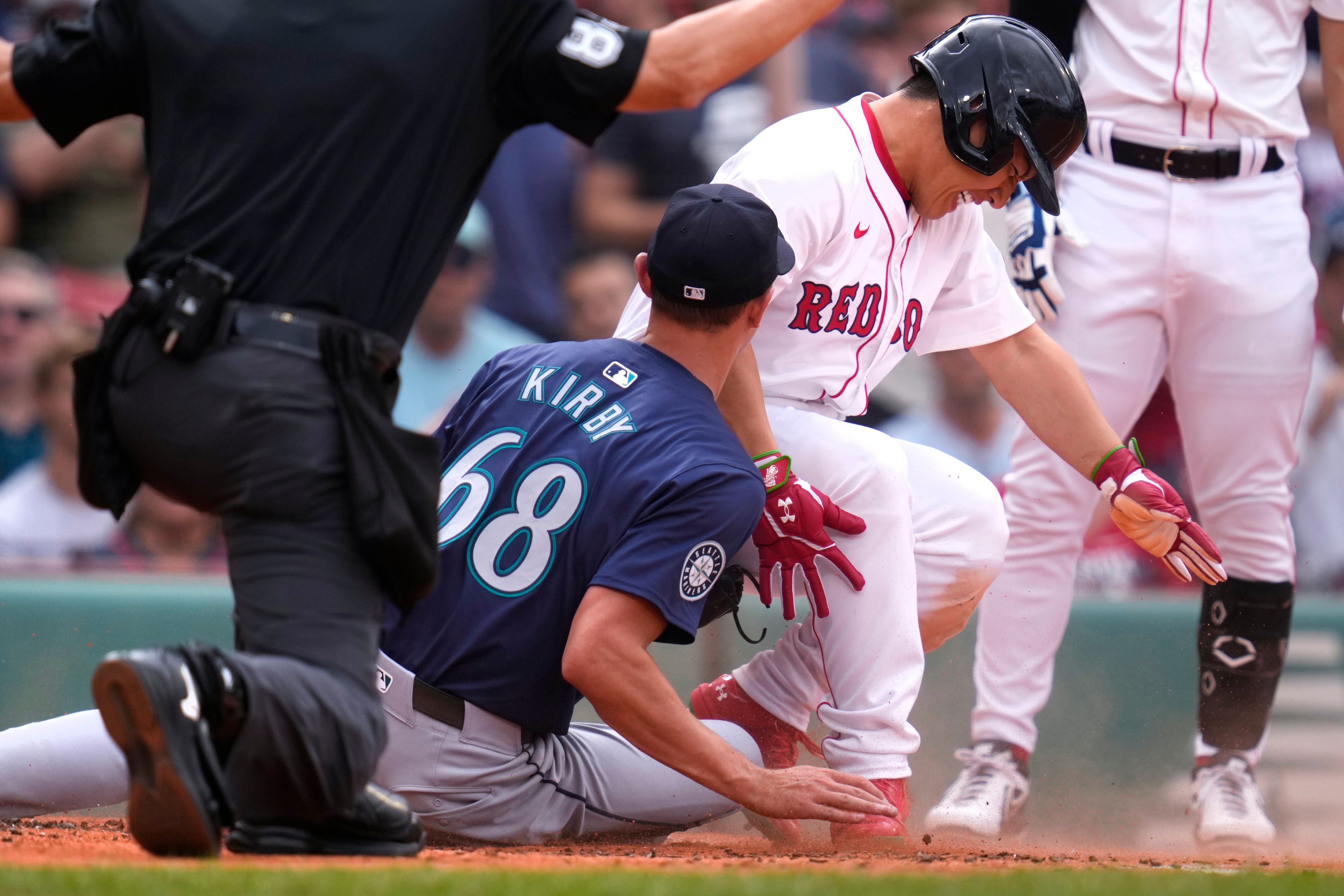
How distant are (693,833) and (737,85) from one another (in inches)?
124

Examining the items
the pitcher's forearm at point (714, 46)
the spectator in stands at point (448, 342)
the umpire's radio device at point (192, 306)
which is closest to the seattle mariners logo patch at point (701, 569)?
the pitcher's forearm at point (714, 46)

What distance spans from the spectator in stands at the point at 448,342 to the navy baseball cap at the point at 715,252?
2677mm

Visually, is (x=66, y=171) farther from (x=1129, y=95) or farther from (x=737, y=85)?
(x=1129, y=95)

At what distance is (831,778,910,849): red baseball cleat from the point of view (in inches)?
119

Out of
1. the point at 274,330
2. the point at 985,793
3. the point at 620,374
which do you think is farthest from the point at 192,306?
the point at 985,793

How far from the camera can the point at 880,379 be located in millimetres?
3609

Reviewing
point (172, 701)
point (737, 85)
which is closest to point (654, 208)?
point (737, 85)

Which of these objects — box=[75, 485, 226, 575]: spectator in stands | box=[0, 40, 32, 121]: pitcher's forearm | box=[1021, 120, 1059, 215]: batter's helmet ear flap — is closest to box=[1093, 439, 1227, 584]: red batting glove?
box=[1021, 120, 1059, 215]: batter's helmet ear flap

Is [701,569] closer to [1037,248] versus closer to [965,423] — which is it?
[1037,248]

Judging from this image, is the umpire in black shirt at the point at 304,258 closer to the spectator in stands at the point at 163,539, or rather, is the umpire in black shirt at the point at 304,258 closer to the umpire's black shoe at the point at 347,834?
the umpire's black shoe at the point at 347,834

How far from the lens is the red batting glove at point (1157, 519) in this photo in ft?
11.4

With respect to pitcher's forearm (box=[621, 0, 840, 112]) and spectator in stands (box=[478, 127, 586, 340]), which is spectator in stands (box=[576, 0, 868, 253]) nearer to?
spectator in stands (box=[478, 127, 586, 340])

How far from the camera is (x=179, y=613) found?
15.7 feet

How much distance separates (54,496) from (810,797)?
333 centimetres
